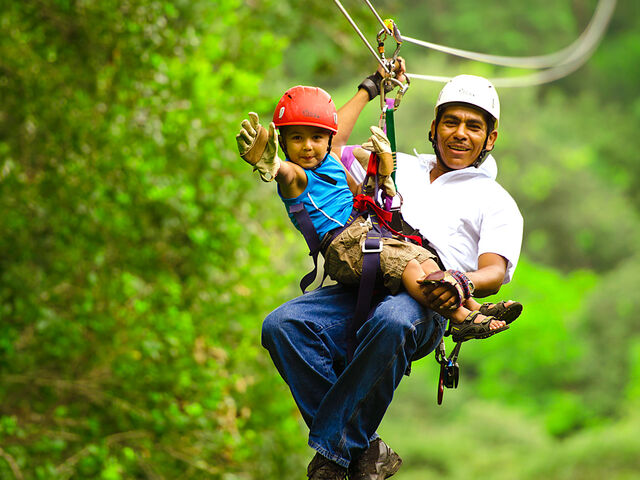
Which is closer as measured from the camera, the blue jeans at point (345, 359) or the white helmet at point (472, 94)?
the blue jeans at point (345, 359)

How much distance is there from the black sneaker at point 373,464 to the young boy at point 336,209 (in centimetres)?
51

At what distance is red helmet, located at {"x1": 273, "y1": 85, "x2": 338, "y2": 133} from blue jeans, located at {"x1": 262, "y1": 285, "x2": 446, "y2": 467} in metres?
0.66

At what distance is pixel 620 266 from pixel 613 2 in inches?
528

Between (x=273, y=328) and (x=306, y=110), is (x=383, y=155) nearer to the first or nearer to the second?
(x=306, y=110)

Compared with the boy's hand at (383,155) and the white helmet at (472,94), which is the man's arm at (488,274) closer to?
the boy's hand at (383,155)

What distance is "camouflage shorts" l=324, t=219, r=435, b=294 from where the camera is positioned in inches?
127

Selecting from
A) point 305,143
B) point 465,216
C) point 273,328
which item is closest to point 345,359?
point 273,328

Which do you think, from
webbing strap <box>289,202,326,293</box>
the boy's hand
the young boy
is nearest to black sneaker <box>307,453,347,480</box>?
the young boy

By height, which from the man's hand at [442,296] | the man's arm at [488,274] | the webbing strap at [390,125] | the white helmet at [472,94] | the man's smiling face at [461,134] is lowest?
the man's hand at [442,296]

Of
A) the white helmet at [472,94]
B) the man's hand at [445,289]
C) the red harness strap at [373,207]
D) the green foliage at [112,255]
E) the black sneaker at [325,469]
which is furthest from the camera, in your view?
the green foliage at [112,255]

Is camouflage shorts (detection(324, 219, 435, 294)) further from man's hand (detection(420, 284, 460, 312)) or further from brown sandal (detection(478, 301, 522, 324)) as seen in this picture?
brown sandal (detection(478, 301, 522, 324))

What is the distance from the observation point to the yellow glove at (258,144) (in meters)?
2.95

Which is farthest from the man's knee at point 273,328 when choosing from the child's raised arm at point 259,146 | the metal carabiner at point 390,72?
the metal carabiner at point 390,72

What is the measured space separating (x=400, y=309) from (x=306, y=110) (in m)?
0.75
